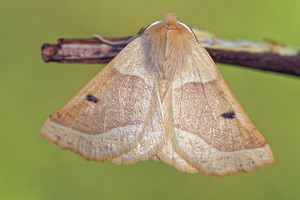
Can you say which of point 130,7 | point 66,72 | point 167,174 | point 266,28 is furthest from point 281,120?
point 66,72

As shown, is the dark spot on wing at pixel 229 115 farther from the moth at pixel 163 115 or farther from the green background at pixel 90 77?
the green background at pixel 90 77

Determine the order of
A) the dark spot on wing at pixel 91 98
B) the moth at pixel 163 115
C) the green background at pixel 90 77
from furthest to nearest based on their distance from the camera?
the green background at pixel 90 77, the dark spot on wing at pixel 91 98, the moth at pixel 163 115

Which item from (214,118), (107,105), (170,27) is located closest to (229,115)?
(214,118)

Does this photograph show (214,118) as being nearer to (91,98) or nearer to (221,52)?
(221,52)

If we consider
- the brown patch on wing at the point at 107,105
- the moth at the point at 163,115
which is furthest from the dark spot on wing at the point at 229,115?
the brown patch on wing at the point at 107,105

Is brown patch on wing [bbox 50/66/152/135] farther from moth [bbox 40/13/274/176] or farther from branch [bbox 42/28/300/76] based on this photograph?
branch [bbox 42/28/300/76]

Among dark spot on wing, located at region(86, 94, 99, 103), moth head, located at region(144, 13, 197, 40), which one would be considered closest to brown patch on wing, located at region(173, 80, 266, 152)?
moth head, located at region(144, 13, 197, 40)
